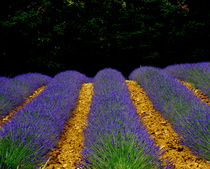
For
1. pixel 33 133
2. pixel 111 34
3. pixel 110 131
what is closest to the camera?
pixel 110 131

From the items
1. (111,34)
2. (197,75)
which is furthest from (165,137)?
(111,34)

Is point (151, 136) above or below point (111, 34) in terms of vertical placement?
below

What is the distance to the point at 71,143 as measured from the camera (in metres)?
3.54

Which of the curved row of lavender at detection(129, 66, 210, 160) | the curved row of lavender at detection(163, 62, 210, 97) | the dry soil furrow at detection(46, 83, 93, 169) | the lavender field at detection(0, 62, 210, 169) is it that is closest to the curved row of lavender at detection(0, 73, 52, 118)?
the lavender field at detection(0, 62, 210, 169)

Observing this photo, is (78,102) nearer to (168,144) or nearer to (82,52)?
(168,144)

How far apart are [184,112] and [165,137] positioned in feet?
1.35

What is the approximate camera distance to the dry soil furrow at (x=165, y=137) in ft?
8.94

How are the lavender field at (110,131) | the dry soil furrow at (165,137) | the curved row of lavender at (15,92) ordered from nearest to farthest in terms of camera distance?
the lavender field at (110,131) < the dry soil furrow at (165,137) < the curved row of lavender at (15,92)

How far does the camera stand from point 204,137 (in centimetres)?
271

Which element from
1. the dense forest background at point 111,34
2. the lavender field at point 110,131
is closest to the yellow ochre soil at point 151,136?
the lavender field at point 110,131

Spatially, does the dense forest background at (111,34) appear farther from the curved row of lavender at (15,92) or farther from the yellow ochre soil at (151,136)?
the yellow ochre soil at (151,136)

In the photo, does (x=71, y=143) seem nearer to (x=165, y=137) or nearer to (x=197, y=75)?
(x=165, y=137)

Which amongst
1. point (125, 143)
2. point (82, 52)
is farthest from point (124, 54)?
point (125, 143)

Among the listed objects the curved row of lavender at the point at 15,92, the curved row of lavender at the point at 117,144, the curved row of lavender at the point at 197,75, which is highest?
the curved row of lavender at the point at 197,75
